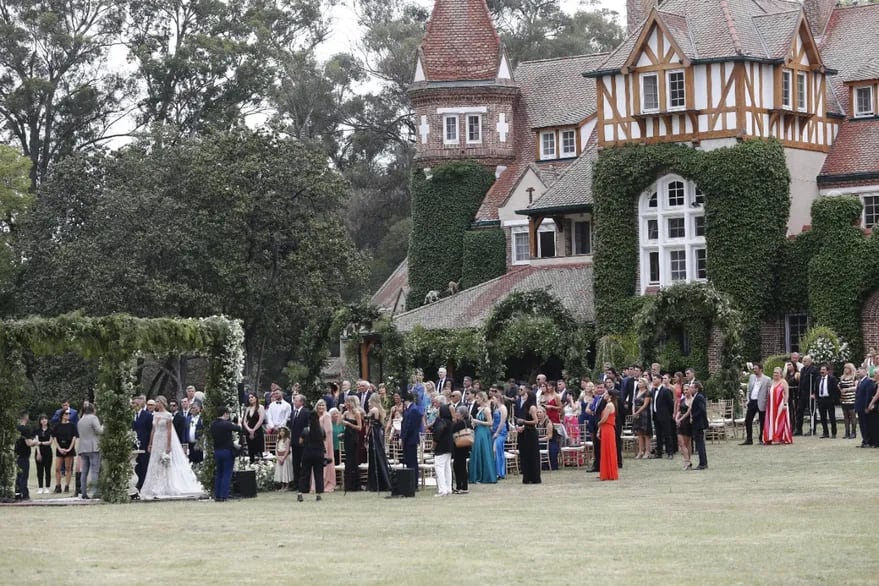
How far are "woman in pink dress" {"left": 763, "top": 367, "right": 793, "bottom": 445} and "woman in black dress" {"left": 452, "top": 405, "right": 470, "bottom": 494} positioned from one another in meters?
9.92

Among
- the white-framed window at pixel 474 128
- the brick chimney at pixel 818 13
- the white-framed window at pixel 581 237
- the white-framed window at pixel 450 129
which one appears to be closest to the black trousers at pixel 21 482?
the white-framed window at pixel 581 237

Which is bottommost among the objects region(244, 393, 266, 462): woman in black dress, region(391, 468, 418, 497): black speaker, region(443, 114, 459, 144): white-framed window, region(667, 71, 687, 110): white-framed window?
region(391, 468, 418, 497): black speaker

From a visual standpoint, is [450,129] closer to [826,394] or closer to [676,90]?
[676,90]

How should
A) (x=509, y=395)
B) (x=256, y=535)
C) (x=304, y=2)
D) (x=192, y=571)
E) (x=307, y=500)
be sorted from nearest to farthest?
(x=192, y=571) → (x=256, y=535) → (x=307, y=500) → (x=509, y=395) → (x=304, y=2)

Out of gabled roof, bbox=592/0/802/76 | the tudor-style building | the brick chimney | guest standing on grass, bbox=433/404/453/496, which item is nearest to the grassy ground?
guest standing on grass, bbox=433/404/453/496

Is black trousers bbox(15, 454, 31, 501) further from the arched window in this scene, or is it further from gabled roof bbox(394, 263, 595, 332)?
the arched window

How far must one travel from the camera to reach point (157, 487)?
97.9 ft

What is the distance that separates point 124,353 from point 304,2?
5756 centimetres

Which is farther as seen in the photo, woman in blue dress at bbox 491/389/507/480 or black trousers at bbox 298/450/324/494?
woman in blue dress at bbox 491/389/507/480

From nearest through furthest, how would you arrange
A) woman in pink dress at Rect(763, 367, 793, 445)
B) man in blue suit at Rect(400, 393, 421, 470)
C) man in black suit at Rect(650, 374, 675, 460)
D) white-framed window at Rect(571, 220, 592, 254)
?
1. man in blue suit at Rect(400, 393, 421, 470)
2. man in black suit at Rect(650, 374, 675, 460)
3. woman in pink dress at Rect(763, 367, 793, 445)
4. white-framed window at Rect(571, 220, 592, 254)

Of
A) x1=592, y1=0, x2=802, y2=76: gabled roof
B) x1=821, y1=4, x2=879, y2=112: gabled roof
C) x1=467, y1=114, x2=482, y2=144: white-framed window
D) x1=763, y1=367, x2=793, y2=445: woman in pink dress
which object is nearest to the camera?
x1=763, y1=367, x2=793, y2=445: woman in pink dress

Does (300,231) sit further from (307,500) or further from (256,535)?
(256,535)

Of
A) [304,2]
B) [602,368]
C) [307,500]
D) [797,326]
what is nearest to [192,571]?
[307,500]

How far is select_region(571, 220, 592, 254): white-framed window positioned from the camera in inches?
2338
